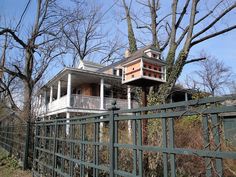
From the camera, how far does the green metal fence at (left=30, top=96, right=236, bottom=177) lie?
197 cm

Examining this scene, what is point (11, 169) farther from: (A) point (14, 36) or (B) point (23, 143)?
(A) point (14, 36)

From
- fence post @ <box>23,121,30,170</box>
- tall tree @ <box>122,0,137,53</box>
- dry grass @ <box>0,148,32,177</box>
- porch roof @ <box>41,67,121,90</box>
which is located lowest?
dry grass @ <box>0,148,32,177</box>

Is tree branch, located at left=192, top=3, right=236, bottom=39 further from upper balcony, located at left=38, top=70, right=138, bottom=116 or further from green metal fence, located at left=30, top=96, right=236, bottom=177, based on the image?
green metal fence, located at left=30, top=96, right=236, bottom=177

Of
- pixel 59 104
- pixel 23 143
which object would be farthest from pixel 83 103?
Answer: pixel 23 143

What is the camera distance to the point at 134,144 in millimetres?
2826

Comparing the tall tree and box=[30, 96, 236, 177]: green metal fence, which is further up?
the tall tree

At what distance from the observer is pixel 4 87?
23.9 m

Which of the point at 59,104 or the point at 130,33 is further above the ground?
the point at 130,33

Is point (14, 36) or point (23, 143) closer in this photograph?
point (23, 143)

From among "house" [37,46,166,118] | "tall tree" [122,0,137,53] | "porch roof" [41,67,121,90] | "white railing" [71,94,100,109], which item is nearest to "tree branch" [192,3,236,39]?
"tall tree" [122,0,137,53]

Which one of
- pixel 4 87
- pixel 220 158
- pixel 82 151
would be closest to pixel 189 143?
pixel 82 151

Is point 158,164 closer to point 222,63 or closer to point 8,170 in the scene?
point 8,170

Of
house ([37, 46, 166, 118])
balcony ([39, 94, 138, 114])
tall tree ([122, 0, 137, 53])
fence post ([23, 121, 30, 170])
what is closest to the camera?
fence post ([23, 121, 30, 170])

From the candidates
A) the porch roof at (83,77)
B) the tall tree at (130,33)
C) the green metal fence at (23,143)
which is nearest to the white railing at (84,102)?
the porch roof at (83,77)
